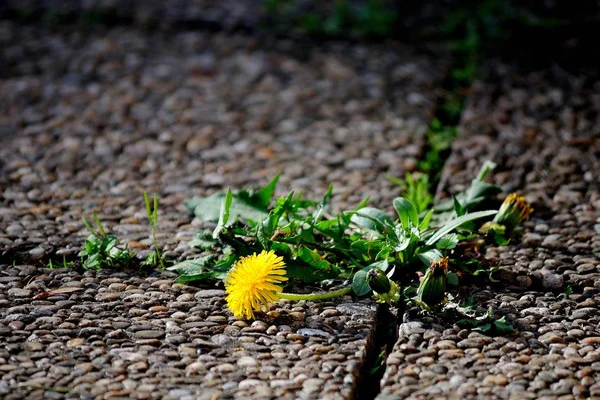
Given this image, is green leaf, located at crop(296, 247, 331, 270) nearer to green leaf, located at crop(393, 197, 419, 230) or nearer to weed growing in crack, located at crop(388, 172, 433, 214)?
green leaf, located at crop(393, 197, 419, 230)

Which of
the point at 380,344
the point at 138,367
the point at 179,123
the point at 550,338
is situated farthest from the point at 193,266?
the point at 179,123

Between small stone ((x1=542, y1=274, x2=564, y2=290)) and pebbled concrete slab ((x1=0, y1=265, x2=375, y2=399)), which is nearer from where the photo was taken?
pebbled concrete slab ((x1=0, y1=265, x2=375, y2=399))

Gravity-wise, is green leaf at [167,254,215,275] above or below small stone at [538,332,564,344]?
above

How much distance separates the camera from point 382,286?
2.02 metres

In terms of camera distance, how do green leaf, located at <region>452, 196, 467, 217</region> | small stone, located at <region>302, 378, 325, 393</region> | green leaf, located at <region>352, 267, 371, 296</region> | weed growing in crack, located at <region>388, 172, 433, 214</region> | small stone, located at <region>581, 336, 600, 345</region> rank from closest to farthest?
small stone, located at <region>302, 378, 325, 393</region> < small stone, located at <region>581, 336, 600, 345</region> < green leaf, located at <region>352, 267, 371, 296</region> < green leaf, located at <region>452, 196, 467, 217</region> < weed growing in crack, located at <region>388, 172, 433, 214</region>

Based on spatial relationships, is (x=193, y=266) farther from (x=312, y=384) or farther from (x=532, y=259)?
(x=532, y=259)

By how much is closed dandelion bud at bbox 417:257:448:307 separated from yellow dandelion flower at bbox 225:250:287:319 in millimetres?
312

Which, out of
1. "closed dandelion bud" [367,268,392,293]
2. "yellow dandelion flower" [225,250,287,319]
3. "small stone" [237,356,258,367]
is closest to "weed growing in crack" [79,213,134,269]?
"yellow dandelion flower" [225,250,287,319]

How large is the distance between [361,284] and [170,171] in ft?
3.12

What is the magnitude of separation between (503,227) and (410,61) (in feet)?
4.38

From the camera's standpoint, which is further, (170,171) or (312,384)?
(170,171)

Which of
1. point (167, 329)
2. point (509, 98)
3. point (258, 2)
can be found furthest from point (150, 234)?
point (258, 2)

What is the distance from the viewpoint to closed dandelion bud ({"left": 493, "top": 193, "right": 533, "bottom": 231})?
2.32 m

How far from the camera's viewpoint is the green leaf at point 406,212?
214 centimetres
